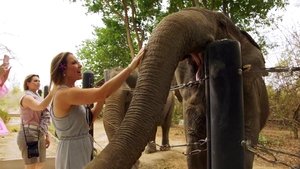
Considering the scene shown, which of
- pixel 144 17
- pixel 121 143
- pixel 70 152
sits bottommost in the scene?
pixel 70 152

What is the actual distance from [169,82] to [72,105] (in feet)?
3.57

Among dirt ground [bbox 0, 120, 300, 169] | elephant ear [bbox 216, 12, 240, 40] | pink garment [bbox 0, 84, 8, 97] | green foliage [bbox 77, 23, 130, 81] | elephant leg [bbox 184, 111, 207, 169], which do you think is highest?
green foliage [bbox 77, 23, 130, 81]

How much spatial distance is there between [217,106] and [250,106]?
1.91 meters

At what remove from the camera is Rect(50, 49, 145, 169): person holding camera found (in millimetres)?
2961

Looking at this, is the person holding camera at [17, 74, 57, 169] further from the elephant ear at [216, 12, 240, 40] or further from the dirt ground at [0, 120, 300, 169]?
the elephant ear at [216, 12, 240, 40]

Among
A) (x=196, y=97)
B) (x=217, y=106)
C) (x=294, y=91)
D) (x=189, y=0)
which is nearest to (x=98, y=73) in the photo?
(x=189, y=0)

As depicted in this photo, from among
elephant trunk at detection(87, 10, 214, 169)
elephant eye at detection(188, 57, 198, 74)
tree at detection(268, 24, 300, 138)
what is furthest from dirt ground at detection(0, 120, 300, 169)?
elephant trunk at detection(87, 10, 214, 169)

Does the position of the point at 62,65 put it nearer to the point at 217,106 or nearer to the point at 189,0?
the point at 217,106

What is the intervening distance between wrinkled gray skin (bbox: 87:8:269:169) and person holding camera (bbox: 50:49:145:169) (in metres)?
0.39

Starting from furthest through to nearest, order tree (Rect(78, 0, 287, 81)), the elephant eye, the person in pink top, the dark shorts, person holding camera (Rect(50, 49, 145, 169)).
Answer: tree (Rect(78, 0, 287, 81)), the dark shorts, the person in pink top, the elephant eye, person holding camera (Rect(50, 49, 145, 169))

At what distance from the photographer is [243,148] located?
1857 mm

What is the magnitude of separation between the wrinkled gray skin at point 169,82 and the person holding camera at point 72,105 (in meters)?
0.39

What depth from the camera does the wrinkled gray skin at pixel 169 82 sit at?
2.15 m

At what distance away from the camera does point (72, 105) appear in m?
3.26
